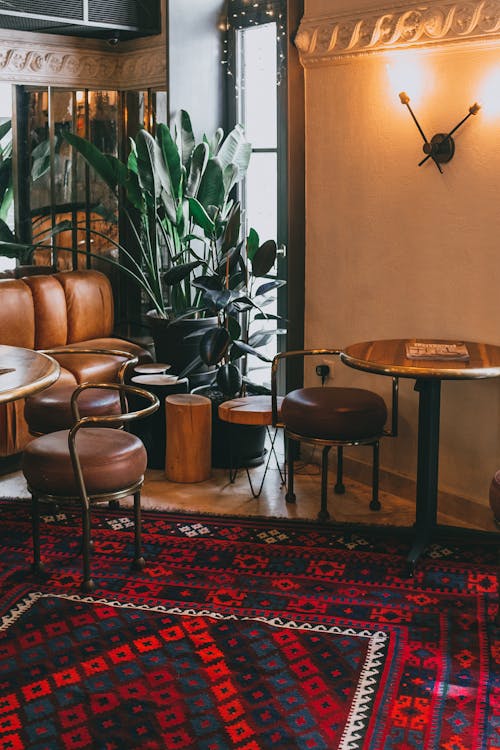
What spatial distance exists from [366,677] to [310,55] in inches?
134

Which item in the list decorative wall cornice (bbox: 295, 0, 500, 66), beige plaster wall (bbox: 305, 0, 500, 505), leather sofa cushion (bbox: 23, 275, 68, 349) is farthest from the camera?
leather sofa cushion (bbox: 23, 275, 68, 349)

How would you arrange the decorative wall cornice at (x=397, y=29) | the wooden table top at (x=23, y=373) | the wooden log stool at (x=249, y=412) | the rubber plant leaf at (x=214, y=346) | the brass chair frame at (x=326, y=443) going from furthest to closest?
the rubber plant leaf at (x=214, y=346), the wooden log stool at (x=249, y=412), the brass chair frame at (x=326, y=443), the decorative wall cornice at (x=397, y=29), the wooden table top at (x=23, y=373)

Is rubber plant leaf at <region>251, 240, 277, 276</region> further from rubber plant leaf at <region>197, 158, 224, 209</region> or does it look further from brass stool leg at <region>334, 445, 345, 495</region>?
brass stool leg at <region>334, 445, 345, 495</region>

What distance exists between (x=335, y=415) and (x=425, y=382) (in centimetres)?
52

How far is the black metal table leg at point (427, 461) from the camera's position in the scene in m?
4.41

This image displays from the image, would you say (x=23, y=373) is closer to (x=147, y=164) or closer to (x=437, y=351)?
(x=437, y=351)

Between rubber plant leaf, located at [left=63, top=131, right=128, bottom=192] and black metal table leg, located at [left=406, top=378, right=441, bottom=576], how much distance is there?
2.47 metres

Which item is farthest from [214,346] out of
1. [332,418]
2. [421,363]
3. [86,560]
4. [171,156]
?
[86,560]

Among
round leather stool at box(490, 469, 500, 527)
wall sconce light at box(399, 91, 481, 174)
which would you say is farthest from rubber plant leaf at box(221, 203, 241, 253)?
round leather stool at box(490, 469, 500, 527)

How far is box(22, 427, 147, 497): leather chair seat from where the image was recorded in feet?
13.5

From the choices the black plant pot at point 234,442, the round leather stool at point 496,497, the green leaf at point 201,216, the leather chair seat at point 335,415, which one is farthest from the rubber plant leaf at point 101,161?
the round leather stool at point 496,497

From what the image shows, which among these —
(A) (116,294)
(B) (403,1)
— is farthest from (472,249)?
(A) (116,294)

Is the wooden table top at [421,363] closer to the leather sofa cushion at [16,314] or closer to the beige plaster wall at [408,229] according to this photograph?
the beige plaster wall at [408,229]

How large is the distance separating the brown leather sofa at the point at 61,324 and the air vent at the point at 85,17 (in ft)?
5.10
